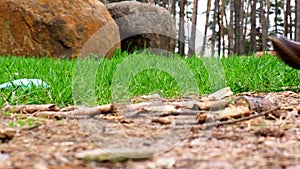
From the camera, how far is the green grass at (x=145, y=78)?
2.73 meters

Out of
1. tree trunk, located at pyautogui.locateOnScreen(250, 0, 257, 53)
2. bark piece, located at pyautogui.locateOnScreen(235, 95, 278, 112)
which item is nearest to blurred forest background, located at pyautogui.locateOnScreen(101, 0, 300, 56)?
tree trunk, located at pyautogui.locateOnScreen(250, 0, 257, 53)

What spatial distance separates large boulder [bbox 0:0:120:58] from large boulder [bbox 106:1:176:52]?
5.21 feet

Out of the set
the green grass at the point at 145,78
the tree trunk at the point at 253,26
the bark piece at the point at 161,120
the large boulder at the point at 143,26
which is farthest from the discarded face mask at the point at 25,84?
the tree trunk at the point at 253,26

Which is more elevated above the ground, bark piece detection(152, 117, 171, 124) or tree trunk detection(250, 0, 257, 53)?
bark piece detection(152, 117, 171, 124)

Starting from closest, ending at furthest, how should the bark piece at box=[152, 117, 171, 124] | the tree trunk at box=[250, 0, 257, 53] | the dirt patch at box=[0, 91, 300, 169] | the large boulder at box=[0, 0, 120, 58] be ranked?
the dirt patch at box=[0, 91, 300, 169] < the bark piece at box=[152, 117, 171, 124] < the large boulder at box=[0, 0, 120, 58] < the tree trunk at box=[250, 0, 257, 53]

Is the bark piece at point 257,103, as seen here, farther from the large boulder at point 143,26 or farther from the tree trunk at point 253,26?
the tree trunk at point 253,26

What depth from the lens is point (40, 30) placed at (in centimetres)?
675

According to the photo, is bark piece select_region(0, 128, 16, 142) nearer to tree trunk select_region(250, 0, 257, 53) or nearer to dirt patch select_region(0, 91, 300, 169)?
dirt patch select_region(0, 91, 300, 169)

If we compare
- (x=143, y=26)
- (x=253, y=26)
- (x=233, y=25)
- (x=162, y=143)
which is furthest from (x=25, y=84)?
(x=233, y=25)

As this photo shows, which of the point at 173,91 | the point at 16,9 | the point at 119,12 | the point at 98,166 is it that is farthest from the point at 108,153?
the point at 119,12

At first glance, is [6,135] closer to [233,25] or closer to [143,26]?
[143,26]

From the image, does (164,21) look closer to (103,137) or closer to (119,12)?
(119,12)

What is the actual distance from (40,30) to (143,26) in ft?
8.49

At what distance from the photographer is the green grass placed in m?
2.73
